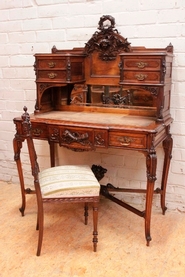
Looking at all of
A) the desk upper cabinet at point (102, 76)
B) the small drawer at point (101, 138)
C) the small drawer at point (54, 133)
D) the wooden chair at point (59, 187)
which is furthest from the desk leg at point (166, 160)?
the small drawer at point (54, 133)

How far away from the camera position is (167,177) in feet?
7.63

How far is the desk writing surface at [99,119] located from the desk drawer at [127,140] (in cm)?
5

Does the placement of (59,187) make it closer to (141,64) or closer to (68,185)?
(68,185)

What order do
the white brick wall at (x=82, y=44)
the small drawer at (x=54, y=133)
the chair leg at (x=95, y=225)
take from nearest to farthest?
the chair leg at (x=95, y=225)
the small drawer at (x=54, y=133)
the white brick wall at (x=82, y=44)

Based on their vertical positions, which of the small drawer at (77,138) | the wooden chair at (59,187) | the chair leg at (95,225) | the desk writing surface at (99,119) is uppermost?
the desk writing surface at (99,119)

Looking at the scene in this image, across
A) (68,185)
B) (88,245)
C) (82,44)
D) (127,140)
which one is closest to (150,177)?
(127,140)

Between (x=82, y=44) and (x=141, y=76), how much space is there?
65cm

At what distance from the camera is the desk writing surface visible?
1924 millimetres

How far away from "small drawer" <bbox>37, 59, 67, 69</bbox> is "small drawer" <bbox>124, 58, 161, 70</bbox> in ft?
1.52

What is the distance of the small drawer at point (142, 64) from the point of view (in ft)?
6.33

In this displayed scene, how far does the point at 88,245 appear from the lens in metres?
2.01

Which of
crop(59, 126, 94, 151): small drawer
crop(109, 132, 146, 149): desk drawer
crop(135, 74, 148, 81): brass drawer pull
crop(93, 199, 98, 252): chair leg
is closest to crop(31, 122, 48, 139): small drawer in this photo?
crop(59, 126, 94, 151): small drawer

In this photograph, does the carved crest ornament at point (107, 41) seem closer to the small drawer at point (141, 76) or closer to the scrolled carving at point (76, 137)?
the small drawer at point (141, 76)

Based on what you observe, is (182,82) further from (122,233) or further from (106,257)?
(106,257)
